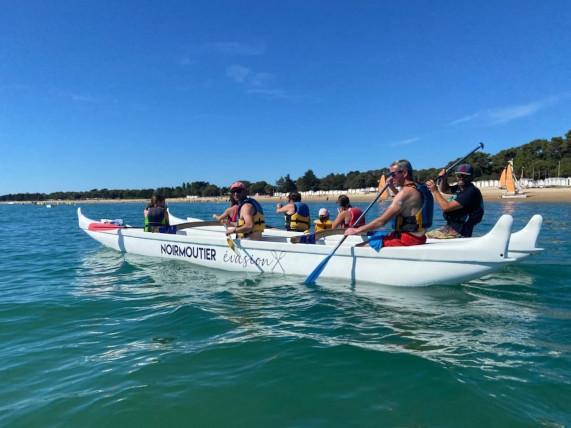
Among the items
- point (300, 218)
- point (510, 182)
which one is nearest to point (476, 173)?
point (510, 182)

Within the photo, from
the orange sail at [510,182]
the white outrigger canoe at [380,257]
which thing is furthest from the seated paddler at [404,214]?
the orange sail at [510,182]

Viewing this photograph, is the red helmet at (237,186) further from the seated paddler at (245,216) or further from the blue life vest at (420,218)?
the blue life vest at (420,218)

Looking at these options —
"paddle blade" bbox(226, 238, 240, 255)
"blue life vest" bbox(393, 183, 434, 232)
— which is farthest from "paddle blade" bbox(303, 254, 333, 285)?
"paddle blade" bbox(226, 238, 240, 255)

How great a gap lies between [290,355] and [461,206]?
542 cm

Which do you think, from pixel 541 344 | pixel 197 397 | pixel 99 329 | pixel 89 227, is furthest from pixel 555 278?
pixel 89 227

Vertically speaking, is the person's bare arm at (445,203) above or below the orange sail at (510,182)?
below

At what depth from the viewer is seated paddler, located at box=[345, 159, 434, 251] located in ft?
20.1

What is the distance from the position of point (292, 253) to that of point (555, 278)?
202 inches

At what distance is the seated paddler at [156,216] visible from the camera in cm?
1099

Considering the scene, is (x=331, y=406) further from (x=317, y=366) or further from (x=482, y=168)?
(x=482, y=168)

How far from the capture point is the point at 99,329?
17.2ft

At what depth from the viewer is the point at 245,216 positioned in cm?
814

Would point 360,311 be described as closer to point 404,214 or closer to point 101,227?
point 404,214

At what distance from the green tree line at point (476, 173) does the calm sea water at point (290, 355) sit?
31.9ft
